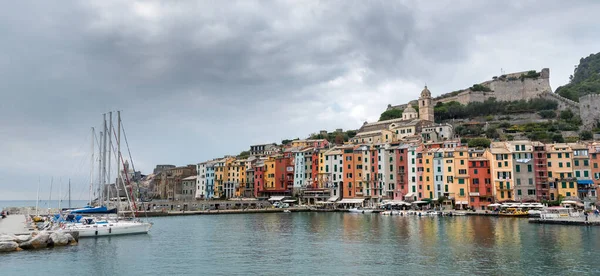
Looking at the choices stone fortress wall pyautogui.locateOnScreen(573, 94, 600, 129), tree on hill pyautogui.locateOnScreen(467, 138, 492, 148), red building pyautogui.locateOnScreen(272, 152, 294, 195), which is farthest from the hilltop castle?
red building pyautogui.locateOnScreen(272, 152, 294, 195)

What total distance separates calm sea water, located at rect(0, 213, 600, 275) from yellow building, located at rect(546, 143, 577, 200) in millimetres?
22521

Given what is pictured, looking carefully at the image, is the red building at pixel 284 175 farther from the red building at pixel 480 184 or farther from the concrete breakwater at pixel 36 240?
the concrete breakwater at pixel 36 240

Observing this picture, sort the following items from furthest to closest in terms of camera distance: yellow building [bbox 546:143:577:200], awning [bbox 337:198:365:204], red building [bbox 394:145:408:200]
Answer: awning [bbox 337:198:365:204] < red building [bbox 394:145:408:200] < yellow building [bbox 546:143:577:200]

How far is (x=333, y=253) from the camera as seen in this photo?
1406 inches

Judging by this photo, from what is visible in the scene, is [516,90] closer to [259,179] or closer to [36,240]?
[259,179]

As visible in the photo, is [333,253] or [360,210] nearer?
[333,253]

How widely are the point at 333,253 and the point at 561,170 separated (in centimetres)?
5244

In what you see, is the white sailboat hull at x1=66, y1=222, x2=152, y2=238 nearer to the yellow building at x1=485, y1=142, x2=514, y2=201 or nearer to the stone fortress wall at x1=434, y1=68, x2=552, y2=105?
the yellow building at x1=485, y1=142, x2=514, y2=201

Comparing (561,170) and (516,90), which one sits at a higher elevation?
(516,90)


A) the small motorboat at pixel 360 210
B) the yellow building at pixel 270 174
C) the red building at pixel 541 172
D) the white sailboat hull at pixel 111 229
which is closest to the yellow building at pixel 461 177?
the red building at pixel 541 172

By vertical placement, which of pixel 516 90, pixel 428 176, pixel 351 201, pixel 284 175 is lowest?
pixel 351 201

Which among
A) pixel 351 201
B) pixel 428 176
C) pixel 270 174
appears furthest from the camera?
pixel 270 174

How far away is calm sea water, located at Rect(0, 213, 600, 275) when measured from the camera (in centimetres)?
2973

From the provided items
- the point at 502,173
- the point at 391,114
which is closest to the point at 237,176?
the point at 391,114
